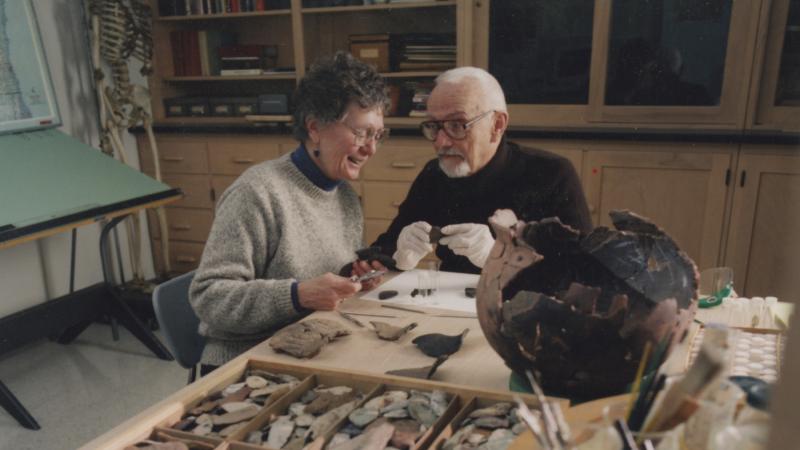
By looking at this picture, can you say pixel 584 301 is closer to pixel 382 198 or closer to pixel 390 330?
pixel 390 330

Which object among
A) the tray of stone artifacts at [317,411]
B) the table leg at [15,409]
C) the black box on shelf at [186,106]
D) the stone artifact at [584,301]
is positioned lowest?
the table leg at [15,409]

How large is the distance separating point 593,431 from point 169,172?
140 inches

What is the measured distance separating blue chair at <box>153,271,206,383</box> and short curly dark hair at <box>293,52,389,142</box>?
1.79ft

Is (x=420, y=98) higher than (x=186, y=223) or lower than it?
higher

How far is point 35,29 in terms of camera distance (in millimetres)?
2986

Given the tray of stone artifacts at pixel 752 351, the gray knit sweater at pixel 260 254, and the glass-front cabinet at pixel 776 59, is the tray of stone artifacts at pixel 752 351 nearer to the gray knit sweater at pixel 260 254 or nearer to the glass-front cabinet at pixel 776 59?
the gray knit sweater at pixel 260 254

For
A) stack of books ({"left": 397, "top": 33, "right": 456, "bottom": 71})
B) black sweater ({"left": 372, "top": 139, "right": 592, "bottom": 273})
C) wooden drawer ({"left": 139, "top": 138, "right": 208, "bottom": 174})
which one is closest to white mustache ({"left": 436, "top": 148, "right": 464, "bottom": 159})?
black sweater ({"left": 372, "top": 139, "right": 592, "bottom": 273})

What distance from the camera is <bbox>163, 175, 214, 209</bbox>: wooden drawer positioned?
3662 mm

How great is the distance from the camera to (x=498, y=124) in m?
1.90

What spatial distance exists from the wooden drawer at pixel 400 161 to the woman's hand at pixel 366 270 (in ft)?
5.17

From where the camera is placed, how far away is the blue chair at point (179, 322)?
1.53m

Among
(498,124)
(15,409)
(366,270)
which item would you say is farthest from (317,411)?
(15,409)

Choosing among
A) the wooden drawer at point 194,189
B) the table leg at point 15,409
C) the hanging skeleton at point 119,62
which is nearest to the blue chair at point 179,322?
the table leg at point 15,409

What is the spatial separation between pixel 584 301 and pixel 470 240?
81 centimetres
